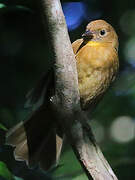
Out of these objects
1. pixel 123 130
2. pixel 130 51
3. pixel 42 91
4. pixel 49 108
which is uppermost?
pixel 42 91

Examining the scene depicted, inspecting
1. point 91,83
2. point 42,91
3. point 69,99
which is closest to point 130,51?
point 91,83

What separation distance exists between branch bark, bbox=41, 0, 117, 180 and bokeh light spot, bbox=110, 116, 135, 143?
2.16m

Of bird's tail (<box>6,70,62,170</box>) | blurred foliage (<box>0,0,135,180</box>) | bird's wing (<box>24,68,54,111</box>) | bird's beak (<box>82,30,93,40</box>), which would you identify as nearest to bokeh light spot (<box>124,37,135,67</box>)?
blurred foliage (<box>0,0,135,180</box>)

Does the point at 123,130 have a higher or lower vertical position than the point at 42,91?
lower

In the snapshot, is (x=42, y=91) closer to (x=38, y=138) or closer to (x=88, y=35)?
(x=38, y=138)

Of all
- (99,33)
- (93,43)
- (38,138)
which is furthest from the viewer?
(99,33)

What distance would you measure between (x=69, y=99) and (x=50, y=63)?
1781 mm

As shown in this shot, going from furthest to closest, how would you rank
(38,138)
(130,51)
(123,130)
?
(123,130), (130,51), (38,138)

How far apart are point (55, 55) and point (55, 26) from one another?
0.17 m

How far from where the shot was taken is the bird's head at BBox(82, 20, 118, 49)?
13.9 feet

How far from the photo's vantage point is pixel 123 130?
5.93 m

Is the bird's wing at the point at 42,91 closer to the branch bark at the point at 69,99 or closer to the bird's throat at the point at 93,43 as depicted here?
the branch bark at the point at 69,99

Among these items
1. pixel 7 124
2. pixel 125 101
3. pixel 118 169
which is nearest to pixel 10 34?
pixel 7 124

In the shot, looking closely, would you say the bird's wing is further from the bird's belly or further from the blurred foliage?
the blurred foliage
